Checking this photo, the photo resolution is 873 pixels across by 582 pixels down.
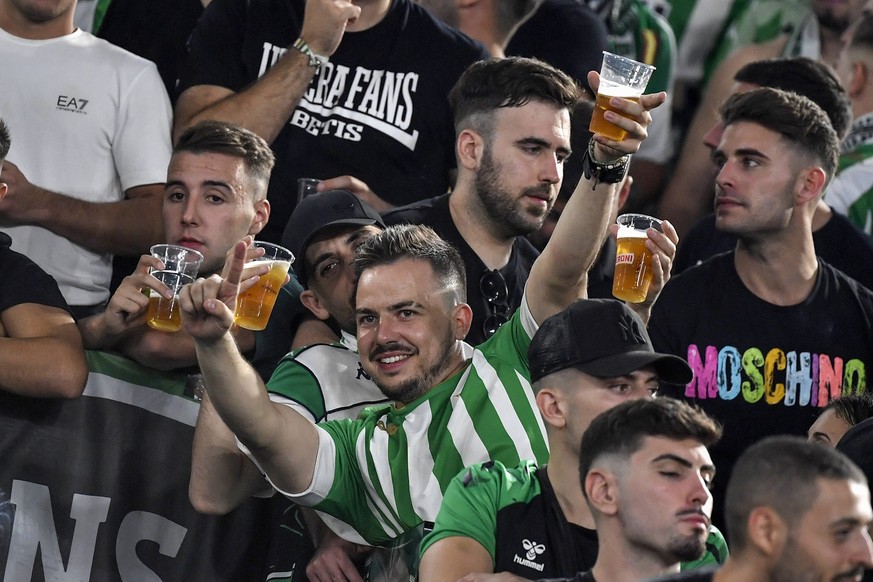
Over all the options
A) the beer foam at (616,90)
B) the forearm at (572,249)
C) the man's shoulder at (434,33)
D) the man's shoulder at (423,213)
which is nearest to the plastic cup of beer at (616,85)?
the beer foam at (616,90)

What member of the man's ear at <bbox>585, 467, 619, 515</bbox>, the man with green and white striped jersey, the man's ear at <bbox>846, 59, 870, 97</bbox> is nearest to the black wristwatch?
the man with green and white striped jersey

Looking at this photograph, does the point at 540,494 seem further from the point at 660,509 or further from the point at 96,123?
the point at 96,123

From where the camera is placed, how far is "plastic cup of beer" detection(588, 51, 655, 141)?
15.5 feet

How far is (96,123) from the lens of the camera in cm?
642

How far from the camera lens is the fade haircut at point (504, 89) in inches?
241

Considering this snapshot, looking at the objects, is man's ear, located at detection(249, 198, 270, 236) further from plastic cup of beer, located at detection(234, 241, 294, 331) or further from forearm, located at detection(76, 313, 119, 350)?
plastic cup of beer, located at detection(234, 241, 294, 331)

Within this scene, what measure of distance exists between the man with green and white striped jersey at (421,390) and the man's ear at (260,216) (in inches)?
34.6

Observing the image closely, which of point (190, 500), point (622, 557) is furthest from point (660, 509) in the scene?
point (190, 500)

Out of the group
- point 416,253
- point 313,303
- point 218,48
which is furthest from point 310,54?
point 416,253

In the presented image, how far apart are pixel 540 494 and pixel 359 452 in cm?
73

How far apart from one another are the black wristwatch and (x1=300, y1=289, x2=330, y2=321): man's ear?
57.2 inches

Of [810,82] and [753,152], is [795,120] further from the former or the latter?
[810,82]

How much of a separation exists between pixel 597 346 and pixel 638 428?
0.56 meters

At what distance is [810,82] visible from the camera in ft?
23.6
